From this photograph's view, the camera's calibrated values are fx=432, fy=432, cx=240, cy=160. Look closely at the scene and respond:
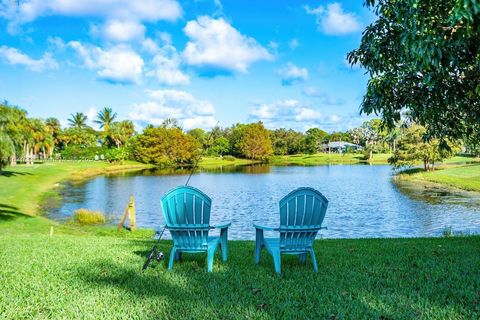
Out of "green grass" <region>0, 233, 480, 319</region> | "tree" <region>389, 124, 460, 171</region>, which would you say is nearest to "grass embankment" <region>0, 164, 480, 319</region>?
"green grass" <region>0, 233, 480, 319</region>

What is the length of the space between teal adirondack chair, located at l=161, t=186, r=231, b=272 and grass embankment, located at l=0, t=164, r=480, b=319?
351 millimetres

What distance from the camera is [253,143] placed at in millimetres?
100938

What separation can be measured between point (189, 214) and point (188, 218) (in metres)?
0.06

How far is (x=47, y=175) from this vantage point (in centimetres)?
4738

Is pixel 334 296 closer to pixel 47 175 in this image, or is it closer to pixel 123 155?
pixel 47 175

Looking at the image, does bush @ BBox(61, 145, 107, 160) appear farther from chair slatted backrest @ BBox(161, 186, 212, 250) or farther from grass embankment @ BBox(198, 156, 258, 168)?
chair slatted backrest @ BBox(161, 186, 212, 250)

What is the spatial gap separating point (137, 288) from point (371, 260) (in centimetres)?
385

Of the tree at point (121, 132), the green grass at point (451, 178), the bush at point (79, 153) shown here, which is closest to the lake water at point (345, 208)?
the green grass at point (451, 178)

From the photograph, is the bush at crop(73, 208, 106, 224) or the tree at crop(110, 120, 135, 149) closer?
the bush at crop(73, 208, 106, 224)

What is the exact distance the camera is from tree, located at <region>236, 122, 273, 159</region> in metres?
101

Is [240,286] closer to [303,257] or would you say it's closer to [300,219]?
[300,219]

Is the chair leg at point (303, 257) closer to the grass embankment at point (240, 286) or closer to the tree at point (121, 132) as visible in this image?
the grass embankment at point (240, 286)

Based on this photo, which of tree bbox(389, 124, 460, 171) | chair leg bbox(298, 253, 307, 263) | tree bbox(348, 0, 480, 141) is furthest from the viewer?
tree bbox(389, 124, 460, 171)

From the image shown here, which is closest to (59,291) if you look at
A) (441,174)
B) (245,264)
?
(245,264)
